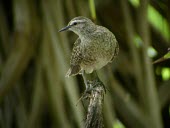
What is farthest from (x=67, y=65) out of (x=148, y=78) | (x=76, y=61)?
(x=76, y=61)

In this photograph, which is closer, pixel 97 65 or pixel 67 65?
pixel 97 65

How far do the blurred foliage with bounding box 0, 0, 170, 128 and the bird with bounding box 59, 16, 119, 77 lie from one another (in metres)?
1.24

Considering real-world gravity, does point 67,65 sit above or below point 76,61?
below

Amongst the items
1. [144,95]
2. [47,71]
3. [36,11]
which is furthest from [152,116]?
[36,11]

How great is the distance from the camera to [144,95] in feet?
12.0

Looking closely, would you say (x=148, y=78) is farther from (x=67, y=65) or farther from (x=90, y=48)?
(x=90, y=48)

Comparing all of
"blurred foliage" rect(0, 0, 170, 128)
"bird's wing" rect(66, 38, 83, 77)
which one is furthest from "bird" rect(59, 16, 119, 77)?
"blurred foliage" rect(0, 0, 170, 128)

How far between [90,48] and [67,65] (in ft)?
5.01

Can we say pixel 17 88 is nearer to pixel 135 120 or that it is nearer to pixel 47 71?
pixel 47 71

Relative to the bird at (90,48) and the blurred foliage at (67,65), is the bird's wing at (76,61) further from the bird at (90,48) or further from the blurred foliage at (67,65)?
the blurred foliage at (67,65)

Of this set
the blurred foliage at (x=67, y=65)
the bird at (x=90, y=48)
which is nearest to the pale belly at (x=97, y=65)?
the bird at (x=90, y=48)

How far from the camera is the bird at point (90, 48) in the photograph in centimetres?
203

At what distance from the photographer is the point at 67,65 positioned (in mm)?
3602

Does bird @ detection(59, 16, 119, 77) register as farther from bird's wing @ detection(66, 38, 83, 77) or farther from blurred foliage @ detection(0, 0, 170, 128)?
blurred foliage @ detection(0, 0, 170, 128)
